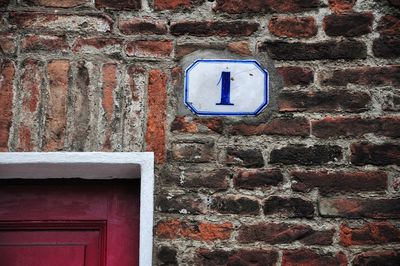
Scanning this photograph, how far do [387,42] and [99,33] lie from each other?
1.03 meters

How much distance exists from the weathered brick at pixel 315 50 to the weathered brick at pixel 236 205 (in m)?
0.53

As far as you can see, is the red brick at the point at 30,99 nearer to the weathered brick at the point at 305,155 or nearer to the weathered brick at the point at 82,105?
the weathered brick at the point at 82,105

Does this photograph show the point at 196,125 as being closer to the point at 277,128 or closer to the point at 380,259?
the point at 277,128

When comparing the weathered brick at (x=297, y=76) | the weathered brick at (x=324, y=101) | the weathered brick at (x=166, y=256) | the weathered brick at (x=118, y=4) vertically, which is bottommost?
the weathered brick at (x=166, y=256)

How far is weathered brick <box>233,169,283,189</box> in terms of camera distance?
245 centimetres

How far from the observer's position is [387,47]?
254 cm

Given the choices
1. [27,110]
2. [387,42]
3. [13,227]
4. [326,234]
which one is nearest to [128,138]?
[27,110]

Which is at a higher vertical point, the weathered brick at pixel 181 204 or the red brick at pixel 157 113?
the red brick at pixel 157 113

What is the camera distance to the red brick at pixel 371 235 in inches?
94.7

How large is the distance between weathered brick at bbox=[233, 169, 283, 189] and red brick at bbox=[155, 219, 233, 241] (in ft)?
0.48

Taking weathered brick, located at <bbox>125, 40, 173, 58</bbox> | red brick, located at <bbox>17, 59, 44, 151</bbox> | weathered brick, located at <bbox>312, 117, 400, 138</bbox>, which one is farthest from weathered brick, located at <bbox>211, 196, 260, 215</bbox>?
red brick, located at <bbox>17, 59, 44, 151</bbox>

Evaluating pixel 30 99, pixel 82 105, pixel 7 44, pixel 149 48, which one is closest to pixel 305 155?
pixel 149 48

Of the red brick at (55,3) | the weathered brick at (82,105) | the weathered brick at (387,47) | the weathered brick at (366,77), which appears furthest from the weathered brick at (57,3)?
the weathered brick at (387,47)

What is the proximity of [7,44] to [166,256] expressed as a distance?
938 mm
